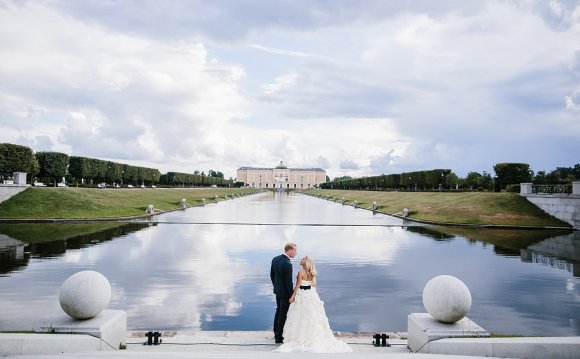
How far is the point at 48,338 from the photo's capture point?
685 cm

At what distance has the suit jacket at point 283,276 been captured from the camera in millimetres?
7863

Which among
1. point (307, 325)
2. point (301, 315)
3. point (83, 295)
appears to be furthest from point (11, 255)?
point (307, 325)

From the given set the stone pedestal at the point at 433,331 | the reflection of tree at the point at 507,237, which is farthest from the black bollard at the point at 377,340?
the reflection of tree at the point at 507,237

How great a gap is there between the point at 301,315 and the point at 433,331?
2218 millimetres

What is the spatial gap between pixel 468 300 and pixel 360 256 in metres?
11.0

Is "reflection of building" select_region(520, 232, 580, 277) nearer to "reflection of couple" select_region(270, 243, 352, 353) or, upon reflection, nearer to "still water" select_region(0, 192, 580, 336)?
"still water" select_region(0, 192, 580, 336)

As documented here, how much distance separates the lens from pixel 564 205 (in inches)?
1371

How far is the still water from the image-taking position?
394 inches

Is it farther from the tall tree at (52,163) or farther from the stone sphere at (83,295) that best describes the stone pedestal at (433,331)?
the tall tree at (52,163)

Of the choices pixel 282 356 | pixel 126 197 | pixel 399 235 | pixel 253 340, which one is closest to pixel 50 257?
pixel 253 340

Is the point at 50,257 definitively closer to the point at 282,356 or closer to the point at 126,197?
the point at 282,356

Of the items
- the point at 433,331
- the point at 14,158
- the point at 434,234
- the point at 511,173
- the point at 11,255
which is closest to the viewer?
the point at 433,331

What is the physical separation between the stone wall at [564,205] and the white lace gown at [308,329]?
3328 cm

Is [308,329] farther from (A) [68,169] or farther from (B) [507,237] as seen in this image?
(A) [68,169]
